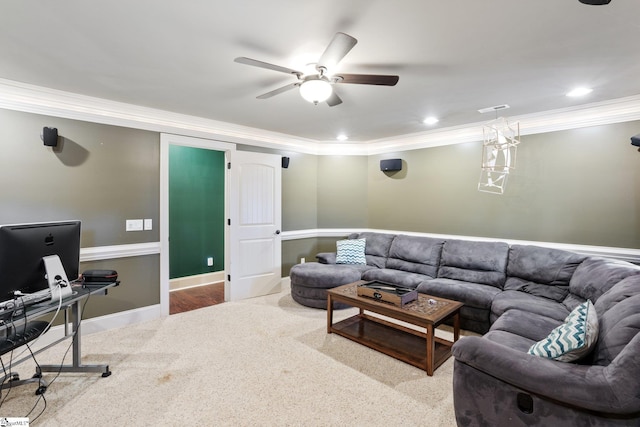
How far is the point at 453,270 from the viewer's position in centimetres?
390

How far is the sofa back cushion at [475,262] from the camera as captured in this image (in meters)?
3.59

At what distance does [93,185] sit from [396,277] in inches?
147

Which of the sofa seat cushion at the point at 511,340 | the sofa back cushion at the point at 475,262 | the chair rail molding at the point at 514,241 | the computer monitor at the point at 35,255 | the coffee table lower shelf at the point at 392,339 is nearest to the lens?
the computer monitor at the point at 35,255

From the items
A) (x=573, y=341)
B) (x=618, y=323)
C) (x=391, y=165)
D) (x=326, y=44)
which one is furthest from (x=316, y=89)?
(x=391, y=165)

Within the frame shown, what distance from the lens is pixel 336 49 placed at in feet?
5.96

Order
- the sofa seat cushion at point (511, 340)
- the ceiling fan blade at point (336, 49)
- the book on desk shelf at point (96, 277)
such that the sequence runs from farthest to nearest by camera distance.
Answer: the book on desk shelf at point (96, 277) < the sofa seat cushion at point (511, 340) < the ceiling fan blade at point (336, 49)

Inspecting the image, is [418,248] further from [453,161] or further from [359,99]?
[359,99]

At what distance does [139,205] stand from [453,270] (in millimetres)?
4023

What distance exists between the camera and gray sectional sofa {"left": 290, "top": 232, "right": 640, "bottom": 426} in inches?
55.8

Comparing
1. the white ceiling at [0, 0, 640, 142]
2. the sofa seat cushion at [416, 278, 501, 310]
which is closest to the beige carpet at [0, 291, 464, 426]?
the sofa seat cushion at [416, 278, 501, 310]

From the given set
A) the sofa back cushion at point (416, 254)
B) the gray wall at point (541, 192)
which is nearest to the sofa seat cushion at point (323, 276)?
the sofa back cushion at point (416, 254)

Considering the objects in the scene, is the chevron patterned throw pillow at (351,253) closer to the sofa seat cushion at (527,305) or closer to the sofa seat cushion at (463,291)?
the sofa seat cushion at (463,291)

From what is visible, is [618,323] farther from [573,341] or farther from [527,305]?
[527,305]

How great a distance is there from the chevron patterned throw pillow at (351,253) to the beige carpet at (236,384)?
1410 mm
